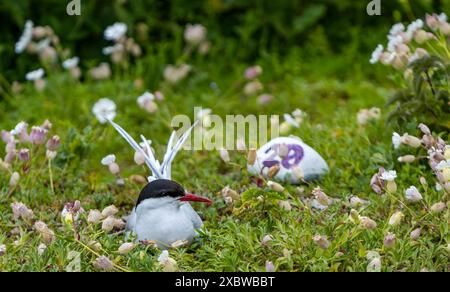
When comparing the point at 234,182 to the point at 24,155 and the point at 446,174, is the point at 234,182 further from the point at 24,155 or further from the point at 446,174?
the point at 446,174

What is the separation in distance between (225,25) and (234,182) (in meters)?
2.48

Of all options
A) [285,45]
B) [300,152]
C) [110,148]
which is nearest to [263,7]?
[285,45]

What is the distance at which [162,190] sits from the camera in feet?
11.7

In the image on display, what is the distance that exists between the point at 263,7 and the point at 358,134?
6.19 feet

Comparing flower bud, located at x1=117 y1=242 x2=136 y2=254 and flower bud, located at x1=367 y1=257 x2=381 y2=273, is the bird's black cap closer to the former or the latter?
flower bud, located at x1=117 y1=242 x2=136 y2=254

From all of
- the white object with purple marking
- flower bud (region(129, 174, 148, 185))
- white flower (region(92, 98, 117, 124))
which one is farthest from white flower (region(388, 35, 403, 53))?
white flower (region(92, 98, 117, 124))

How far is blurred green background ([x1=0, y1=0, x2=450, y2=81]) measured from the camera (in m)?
6.23

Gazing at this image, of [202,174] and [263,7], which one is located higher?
[263,7]

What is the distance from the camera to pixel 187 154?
488 centimetres

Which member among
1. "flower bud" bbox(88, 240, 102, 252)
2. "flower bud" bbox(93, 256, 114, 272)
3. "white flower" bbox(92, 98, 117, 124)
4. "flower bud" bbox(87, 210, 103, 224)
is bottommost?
"flower bud" bbox(93, 256, 114, 272)

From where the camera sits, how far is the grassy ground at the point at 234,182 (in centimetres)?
339

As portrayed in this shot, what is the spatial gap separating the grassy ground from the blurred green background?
0.20 meters
